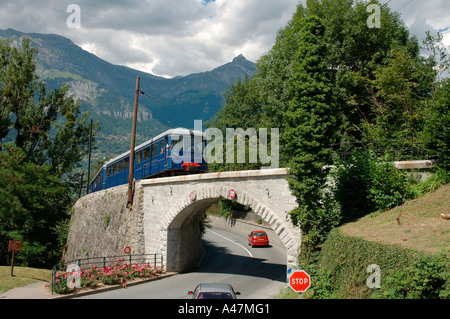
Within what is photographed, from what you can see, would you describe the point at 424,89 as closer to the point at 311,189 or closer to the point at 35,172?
the point at 311,189

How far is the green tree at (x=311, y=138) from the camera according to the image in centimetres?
1228

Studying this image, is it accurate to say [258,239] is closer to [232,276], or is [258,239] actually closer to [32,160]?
[232,276]

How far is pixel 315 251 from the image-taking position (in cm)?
1242

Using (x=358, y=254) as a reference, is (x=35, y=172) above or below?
above

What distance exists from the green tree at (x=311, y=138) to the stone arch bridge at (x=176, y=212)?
48.5 inches

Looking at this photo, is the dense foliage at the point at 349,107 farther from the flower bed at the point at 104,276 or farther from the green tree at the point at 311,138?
the flower bed at the point at 104,276

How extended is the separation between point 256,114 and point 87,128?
20957 mm

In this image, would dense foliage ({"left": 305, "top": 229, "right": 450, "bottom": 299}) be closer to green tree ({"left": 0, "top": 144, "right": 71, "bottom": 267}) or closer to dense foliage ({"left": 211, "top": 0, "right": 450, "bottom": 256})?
dense foliage ({"left": 211, "top": 0, "right": 450, "bottom": 256})

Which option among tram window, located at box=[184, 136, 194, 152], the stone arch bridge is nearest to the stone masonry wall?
the stone arch bridge

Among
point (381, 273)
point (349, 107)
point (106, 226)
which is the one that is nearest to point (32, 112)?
point (106, 226)

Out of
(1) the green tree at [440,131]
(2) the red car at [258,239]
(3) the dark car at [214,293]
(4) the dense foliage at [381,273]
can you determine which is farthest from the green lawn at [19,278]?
(1) the green tree at [440,131]

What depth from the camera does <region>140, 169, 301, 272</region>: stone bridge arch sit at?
46.2 feet

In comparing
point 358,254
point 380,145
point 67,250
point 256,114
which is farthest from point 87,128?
point 358,254

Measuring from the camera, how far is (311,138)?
12.4m
